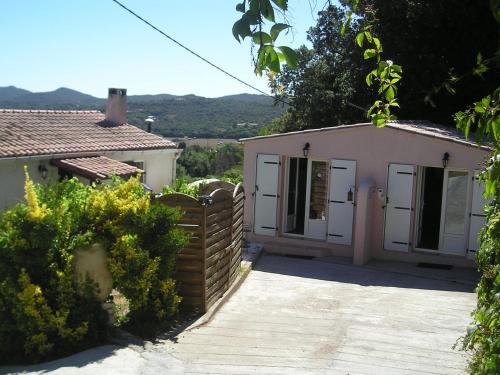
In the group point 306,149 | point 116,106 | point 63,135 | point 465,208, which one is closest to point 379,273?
point 465,208

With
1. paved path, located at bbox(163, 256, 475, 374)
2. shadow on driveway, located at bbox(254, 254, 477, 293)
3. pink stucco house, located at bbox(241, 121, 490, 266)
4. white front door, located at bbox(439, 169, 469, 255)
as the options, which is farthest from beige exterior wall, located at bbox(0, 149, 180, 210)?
white front door, located at bbox(439, 169, 469, 255)

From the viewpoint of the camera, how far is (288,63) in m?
2.41

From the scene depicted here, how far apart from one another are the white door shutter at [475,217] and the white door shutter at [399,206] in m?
1.29

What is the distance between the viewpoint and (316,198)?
14633mm

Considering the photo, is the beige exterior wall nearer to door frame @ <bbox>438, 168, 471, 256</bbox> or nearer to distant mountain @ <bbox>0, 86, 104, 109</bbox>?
door frame @ <bbox>438, 168, 471, 256</bbox>

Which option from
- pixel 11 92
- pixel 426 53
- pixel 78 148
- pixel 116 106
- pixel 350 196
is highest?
pixel 11 92

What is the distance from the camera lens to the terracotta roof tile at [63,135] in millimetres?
16094

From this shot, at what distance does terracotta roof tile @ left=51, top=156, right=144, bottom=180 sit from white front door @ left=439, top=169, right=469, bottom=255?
24.3 ft

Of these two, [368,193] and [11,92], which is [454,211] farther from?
[11,92]

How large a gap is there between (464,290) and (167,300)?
6123 mm

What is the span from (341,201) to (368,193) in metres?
0.88

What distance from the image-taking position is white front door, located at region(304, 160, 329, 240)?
14.5 meters

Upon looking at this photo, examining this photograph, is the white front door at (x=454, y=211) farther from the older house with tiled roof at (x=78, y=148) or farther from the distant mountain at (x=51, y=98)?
the distant mountain at (x=51, y=98)

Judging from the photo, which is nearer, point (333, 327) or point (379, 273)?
point (333, 327)
